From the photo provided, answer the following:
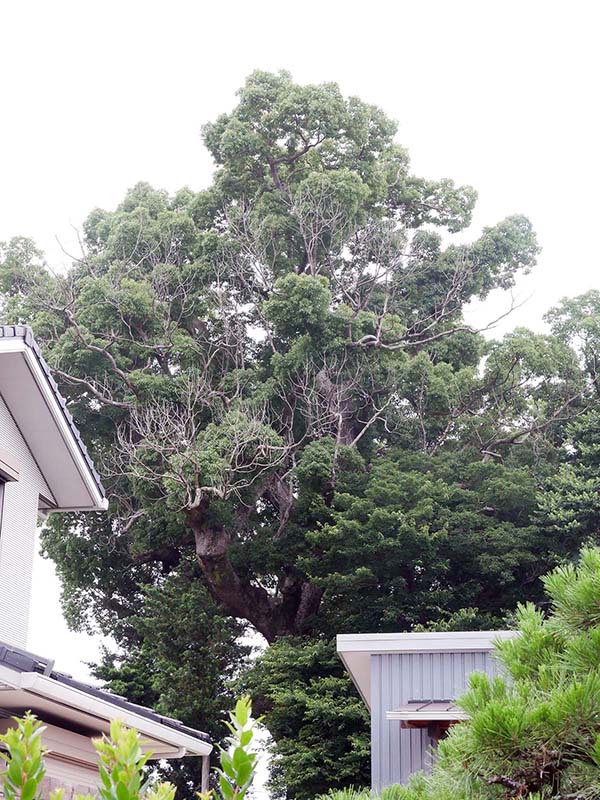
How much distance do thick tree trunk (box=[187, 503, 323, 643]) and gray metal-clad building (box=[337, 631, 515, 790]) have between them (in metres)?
12.0

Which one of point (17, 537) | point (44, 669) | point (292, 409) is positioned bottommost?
point (44, 669)

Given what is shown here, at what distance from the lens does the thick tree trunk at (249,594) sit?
21.8 meters

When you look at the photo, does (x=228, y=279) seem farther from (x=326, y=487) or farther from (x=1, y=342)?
(x=1, y=342)

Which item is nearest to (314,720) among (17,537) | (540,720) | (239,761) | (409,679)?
(409,679)

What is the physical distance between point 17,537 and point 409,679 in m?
3.73

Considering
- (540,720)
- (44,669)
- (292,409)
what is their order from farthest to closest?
(292,409) → (44,669) → (540,720)

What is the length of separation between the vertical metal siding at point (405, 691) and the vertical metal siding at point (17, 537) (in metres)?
3.21

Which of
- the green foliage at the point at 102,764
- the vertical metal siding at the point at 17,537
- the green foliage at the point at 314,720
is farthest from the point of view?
the green foliage at the point at 314,720

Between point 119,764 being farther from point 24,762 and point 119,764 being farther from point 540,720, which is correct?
point 540,720

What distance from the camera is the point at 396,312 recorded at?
24719 mm

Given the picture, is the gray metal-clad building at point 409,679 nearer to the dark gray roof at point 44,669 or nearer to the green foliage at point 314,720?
the dark gray roof at point 44,669

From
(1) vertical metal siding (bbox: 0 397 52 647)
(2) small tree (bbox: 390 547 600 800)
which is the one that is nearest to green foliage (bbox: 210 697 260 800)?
(2) small tree (bbox: 390 547 600 800)

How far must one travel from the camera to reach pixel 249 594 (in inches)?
877

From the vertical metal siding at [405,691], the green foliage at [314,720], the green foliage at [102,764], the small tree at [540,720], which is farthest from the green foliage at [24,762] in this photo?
the green foliage at [314,720]
